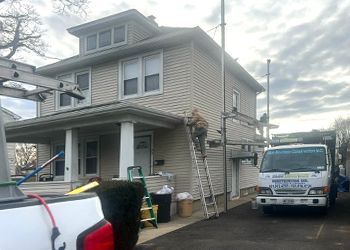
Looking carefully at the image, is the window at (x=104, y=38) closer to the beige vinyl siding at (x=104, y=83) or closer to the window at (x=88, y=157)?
the beige vinyl siding at (x=104, y=83)

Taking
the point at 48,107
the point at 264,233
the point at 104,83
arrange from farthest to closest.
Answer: the point at 48,107 → the point at 104,83 → the point at 264,233

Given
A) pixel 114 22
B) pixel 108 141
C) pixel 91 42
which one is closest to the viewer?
pixel 108 141

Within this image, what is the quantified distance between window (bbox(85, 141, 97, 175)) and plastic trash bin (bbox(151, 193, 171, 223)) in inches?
205

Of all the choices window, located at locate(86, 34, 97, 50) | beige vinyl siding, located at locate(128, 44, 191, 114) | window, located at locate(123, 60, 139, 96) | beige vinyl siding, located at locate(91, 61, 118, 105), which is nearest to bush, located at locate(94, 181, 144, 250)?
beige vinyl siding, located at locate(128, 44, 191, 114)

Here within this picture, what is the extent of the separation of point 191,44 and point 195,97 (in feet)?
6.27

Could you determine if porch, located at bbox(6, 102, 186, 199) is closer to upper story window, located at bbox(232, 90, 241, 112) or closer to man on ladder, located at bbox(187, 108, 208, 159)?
man on ladder, located at bbox(187, 108, 208, 159)

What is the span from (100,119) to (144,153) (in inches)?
109

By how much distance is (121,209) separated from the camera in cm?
757

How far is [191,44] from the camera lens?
14.2 m

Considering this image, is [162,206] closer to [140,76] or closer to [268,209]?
[268,209]

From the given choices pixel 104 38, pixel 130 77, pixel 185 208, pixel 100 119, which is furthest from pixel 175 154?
pixel 104 38

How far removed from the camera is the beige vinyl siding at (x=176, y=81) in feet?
46.5

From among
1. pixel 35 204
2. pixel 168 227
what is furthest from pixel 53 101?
pixel 35 204

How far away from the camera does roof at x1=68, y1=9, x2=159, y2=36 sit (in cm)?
1587
